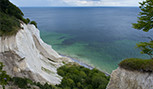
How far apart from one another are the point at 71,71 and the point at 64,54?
18.9 meters

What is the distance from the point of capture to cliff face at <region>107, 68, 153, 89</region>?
12055 mm

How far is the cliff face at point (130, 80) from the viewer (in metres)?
12.1

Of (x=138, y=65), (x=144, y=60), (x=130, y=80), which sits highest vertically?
(x=144, y=60)

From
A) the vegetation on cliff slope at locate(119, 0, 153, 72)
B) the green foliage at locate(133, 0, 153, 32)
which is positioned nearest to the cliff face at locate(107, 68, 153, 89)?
the vegetation on cliff slope at locate(119, 0, 153, 72)

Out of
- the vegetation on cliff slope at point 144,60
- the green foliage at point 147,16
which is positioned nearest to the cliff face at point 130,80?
the vegetation on cliff slope at point 144,60

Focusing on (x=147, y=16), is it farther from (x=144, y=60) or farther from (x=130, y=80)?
(x=130, y=80)

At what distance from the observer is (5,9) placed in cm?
2445

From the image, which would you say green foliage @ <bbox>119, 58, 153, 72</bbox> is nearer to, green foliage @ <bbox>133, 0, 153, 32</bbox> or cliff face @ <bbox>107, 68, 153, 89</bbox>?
cliff face @ <bbox>107, 68, 153, 89</bbox>

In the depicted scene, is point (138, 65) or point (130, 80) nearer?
point (138, 65)

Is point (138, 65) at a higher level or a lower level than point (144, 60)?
lower

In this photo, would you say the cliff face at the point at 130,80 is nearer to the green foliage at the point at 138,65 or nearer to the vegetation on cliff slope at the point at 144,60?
the green foliage at the point at 138,65

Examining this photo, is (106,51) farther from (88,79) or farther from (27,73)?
(27,73)

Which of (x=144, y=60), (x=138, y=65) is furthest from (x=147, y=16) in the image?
(x=138, y=65)

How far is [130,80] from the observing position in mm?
13117
